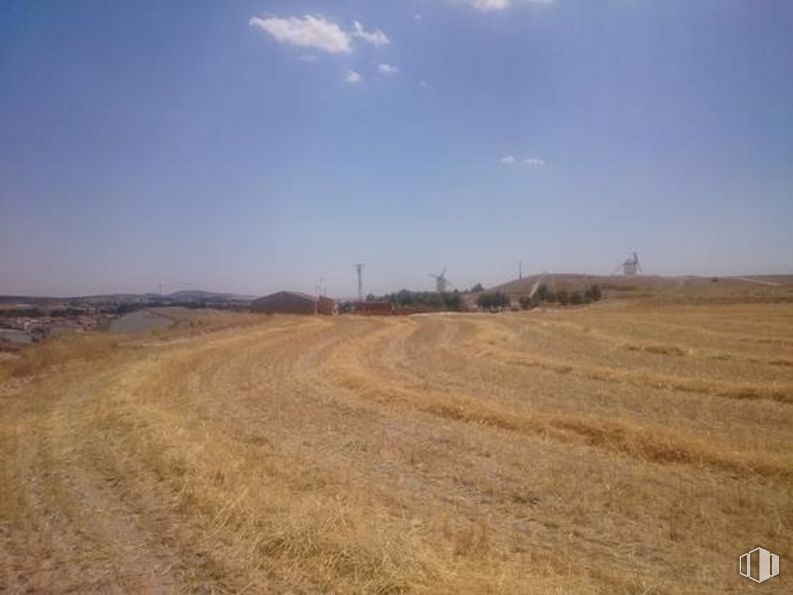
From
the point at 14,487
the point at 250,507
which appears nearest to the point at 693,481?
the point at 250,507

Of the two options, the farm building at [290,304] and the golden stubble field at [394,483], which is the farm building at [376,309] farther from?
the golden stubble field at [394,483]

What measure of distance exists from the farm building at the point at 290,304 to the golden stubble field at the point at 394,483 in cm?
7270

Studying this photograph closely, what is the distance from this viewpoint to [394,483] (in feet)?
29.0

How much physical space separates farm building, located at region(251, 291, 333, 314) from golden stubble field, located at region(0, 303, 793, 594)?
72703mm

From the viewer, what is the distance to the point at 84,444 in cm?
1093

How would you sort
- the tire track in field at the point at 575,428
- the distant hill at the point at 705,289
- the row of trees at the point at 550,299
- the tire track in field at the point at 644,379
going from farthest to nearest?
the row of trees at the point at 550,299 → the distant hill at the point at 705,289 → the tire track in field at the point at 644,379 → the tire track in field at the point at 575,428

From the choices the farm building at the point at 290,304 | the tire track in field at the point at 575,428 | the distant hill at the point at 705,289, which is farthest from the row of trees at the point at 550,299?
the tire track in field at the point at 575,428

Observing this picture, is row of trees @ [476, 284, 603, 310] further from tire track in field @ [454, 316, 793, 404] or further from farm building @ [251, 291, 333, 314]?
tire track in field @ [454, 316, 793, 404]

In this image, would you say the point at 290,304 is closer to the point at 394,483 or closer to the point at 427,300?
the point at 427,300

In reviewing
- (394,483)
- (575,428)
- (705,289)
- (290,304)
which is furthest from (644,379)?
(705,289)

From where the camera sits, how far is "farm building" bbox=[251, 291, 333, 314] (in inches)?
3634

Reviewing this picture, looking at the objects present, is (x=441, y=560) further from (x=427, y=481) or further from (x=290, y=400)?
(x=290, y=400)

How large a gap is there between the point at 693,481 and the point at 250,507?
592cm

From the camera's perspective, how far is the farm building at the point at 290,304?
92312 mm
